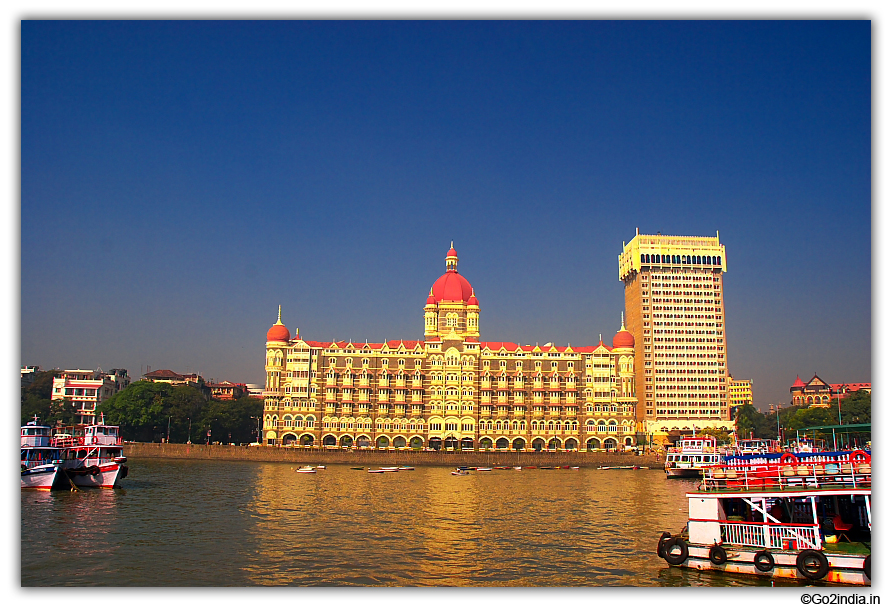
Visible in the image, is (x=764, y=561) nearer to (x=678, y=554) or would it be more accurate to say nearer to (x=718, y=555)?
(x=718, y=555)

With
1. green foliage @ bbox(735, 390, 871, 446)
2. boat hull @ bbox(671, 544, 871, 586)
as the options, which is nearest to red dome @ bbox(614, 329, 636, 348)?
green foliage @ bbox(735, 390, 871, 446)

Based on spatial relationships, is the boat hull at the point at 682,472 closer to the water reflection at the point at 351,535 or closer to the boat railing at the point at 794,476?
the water reflection at the point at 351,535

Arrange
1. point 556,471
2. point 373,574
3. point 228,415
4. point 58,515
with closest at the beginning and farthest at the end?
point 373,574 < point 58,515 < point 556,471 < point 228,415

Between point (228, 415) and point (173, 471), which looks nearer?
point (173, 471)

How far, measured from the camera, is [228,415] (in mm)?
104312

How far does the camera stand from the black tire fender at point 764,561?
20.8 metres

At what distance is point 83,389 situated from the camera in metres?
115

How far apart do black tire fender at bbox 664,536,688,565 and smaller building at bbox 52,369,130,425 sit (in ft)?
336

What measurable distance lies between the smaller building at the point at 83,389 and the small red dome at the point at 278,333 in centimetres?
3093

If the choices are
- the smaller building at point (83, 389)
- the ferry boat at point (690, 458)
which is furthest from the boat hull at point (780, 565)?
the smaller building at point (83, 389)
